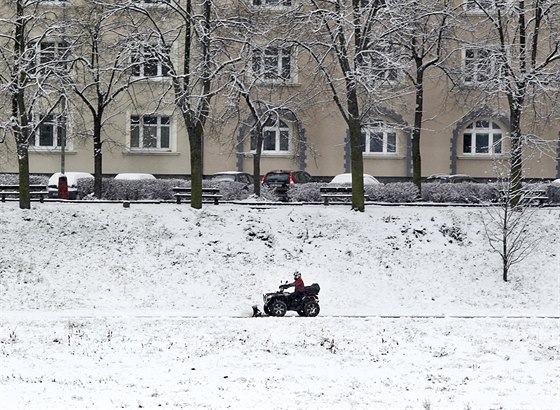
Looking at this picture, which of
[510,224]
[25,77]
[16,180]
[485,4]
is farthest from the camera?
[16,180]

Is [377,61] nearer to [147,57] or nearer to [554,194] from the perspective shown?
[147,57]

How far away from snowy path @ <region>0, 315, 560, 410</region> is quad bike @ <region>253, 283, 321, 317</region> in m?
1.52

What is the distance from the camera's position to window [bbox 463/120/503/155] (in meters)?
46.1

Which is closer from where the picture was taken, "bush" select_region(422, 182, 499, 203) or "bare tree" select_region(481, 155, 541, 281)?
"bare tree" select_region(481, 155, 541, 281)

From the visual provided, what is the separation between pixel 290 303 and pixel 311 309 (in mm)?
594

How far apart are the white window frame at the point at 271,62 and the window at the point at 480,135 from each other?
50.1 ft

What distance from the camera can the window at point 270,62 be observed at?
31361 millimetres

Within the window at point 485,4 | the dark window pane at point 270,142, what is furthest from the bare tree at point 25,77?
the dark window pane at point 270,142

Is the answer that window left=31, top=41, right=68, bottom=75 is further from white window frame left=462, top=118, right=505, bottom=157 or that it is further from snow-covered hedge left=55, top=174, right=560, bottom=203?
white window frame left=462, top=118, right=505, bottom=157

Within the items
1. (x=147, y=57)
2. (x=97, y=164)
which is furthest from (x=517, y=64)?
(x=97, y=164)

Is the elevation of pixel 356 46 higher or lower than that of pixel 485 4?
lower

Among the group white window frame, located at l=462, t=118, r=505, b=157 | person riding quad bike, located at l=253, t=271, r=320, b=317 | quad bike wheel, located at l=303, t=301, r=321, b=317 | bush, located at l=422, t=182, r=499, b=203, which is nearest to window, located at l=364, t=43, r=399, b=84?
bush, located at l=422, t=182, r=499, b=203

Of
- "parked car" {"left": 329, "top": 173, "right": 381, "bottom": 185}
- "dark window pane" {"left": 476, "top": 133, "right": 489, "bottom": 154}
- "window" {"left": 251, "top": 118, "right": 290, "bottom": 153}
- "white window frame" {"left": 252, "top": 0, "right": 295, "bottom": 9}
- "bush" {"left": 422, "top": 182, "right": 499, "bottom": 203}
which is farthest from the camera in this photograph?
"dark window pane" {"left": 476, "top": 133, "right": 489, "bottom": 154}

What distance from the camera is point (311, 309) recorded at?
21.5 metres
